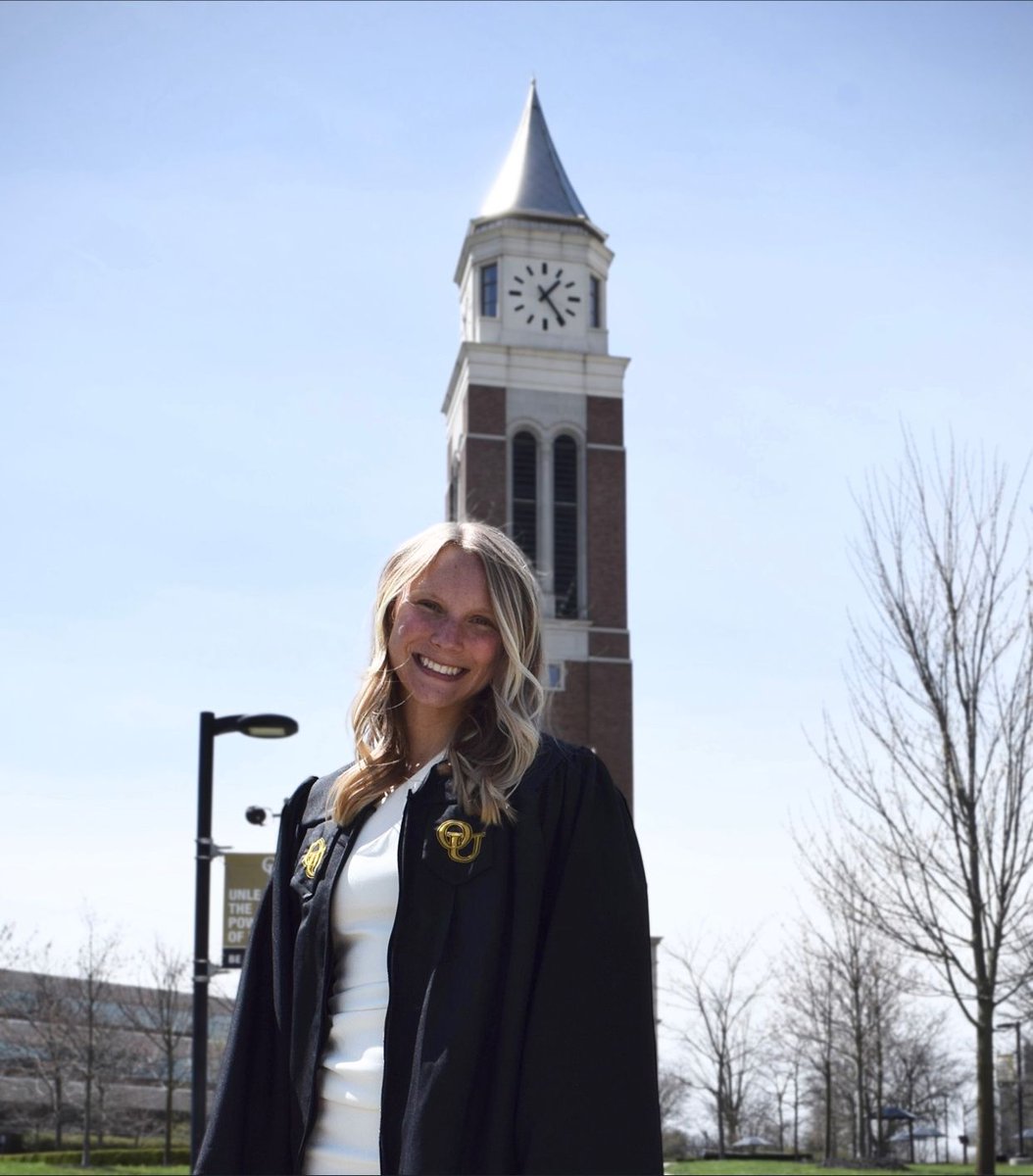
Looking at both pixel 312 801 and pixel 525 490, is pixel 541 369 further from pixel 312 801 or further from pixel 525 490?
pixel 312 801

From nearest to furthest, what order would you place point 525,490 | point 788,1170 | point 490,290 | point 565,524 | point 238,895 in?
point 238,895
point 788,1170
point 565,524
point 525,490
point 490,290

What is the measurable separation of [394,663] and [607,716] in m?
40.1

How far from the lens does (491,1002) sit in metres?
2.80

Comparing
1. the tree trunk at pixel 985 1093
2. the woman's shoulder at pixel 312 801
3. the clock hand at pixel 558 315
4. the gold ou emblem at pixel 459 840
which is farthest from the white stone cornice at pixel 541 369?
the gold ou emblem at pixel 459 840

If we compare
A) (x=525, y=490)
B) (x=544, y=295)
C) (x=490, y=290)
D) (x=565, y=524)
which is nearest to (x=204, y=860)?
(x=565, y=524)

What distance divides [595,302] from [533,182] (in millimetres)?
4400

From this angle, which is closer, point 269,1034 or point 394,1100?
point 394,1100

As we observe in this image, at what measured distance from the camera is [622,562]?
45000 millimetres

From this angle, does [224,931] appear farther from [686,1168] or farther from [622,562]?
[622,562]

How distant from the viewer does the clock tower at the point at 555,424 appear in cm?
4372

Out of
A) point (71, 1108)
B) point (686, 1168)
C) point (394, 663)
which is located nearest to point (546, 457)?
point (71, 1108)

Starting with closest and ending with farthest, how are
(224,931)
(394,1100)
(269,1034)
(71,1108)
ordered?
(394,1100), (269,1034), (224,931), (71,1108)

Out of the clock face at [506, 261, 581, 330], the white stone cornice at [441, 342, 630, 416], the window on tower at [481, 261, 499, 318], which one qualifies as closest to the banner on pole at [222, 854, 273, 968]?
the white stone cornice at [441, 342, 630, 416]

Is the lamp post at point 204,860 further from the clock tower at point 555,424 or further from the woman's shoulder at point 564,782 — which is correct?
the clock tower at point 555,424
